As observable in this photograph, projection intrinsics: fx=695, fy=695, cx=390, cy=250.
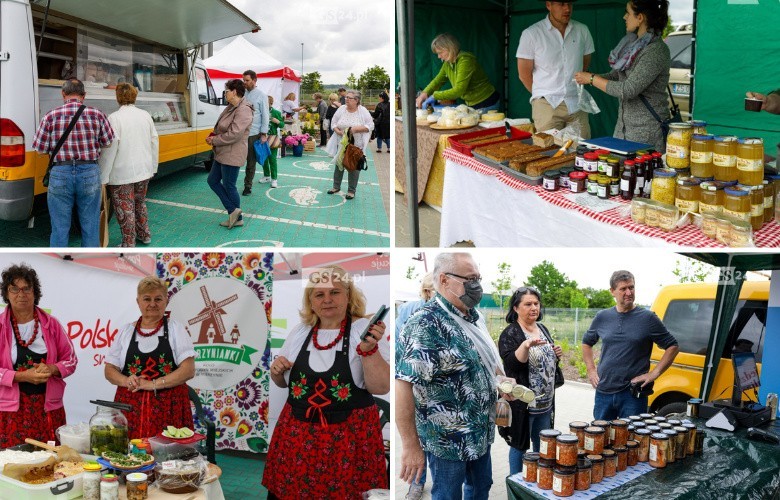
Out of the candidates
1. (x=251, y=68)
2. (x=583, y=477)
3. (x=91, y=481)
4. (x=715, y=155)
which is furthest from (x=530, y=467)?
(x=251, y=68)

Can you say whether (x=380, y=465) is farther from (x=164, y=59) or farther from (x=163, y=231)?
(x=164, y=59)

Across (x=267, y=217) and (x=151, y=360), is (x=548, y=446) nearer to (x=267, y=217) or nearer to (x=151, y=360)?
(x=151, y=360)

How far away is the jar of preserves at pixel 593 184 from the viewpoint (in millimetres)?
3186

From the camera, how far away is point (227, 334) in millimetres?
4367

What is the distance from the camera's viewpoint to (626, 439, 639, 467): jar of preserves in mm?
2611

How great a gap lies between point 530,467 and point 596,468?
0.24 meters

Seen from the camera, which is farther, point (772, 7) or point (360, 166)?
point (360, 166)

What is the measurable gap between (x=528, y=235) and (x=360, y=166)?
320 cm

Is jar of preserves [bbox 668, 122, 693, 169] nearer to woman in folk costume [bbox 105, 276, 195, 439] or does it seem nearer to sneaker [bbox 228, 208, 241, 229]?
woman in folk costume [bbox 105, 276, 195, 439]

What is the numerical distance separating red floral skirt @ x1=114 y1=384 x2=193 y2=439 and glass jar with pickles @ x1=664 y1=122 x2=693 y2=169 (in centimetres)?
259

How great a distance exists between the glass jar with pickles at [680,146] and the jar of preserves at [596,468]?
1.30m

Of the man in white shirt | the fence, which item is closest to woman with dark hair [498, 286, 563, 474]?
the man in white shirt

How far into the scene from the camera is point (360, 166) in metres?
6.58

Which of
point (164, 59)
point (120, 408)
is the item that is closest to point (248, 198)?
point (164, 59)
